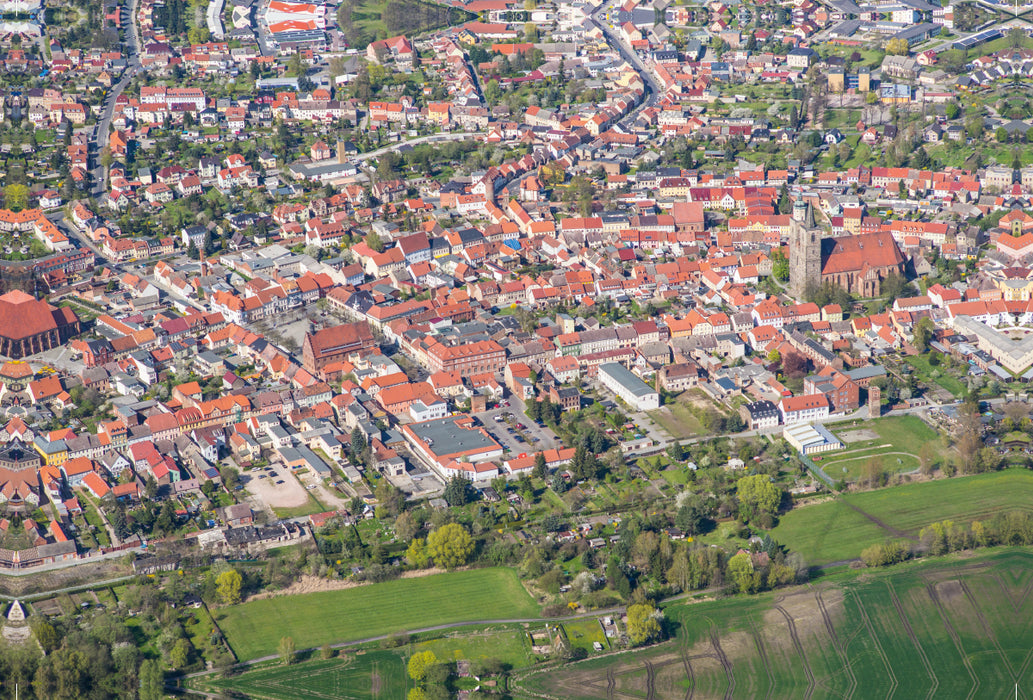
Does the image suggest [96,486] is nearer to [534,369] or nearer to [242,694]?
[242,694]

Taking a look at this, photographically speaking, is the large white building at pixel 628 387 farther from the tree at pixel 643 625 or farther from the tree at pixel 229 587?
the tree at pixel 229 587

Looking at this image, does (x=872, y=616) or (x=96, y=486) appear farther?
(x=96, y=486)

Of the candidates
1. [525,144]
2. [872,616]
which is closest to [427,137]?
[525,144]

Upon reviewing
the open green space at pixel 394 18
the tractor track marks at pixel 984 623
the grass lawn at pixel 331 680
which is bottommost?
the tractor track marks at pixel 984 623

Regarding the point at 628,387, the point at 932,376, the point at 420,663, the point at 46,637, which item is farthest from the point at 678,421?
the point at 46,637

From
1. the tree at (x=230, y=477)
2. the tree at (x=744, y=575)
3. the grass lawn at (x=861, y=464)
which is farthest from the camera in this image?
the grass lawn at (x=861, y=464)

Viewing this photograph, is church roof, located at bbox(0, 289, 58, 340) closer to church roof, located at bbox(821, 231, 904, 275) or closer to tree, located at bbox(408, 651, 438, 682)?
tree, located at bbox(408, 651, 438, 682)

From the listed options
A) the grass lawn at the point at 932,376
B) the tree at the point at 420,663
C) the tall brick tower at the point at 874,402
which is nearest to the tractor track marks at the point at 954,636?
the tall brick tower at the point at 874,402
